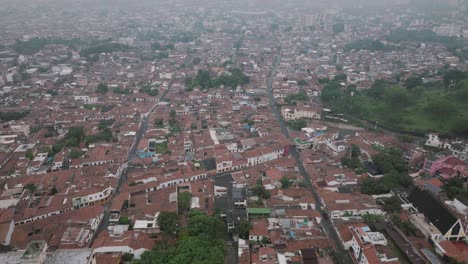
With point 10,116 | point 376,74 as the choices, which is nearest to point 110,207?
point 10,116

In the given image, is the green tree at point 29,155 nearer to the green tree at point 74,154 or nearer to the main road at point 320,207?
the green tree at point 74,154

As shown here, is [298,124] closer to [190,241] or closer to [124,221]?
[190,241]

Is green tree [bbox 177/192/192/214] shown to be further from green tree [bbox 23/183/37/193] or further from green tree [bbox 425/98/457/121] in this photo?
green tree [bbox 425/98/457/121]

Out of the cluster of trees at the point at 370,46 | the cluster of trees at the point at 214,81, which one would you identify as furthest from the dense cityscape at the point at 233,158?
the cluster of trees at the point at 370,46

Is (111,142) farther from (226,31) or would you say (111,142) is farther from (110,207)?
(226,31)

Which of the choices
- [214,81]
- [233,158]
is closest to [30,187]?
[233,158]

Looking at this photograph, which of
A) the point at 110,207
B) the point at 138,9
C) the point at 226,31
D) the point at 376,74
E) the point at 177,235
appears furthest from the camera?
the point at 138,9
